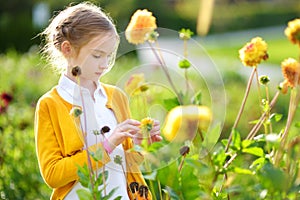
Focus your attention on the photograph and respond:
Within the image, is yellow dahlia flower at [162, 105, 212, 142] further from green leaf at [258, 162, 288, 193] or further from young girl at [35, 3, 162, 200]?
green leaf at [258, 162, 288, 193]

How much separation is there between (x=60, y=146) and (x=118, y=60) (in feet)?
1.57

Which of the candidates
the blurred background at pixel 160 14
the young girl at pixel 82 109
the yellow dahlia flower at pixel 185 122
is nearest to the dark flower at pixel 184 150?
the yellow dahlia flower at pixel 185 122

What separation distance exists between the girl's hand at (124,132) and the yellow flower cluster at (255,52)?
317 mm

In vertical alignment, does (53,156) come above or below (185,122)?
below

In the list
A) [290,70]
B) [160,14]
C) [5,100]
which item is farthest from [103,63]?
[160,14]

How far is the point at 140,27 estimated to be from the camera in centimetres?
194

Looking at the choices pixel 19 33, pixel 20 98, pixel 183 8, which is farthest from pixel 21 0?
pixel 20 98

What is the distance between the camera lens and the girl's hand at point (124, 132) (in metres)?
1.76

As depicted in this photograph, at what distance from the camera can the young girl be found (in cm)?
192

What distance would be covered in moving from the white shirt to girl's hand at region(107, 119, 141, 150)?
0.08 m

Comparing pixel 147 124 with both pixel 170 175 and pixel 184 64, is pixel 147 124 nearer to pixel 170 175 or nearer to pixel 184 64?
pixel 170 175

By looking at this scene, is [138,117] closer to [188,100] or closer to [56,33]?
[188,100]

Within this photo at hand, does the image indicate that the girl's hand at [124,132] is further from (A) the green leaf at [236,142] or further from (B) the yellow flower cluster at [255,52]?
(B) the yellow flower cluster at [255,52]

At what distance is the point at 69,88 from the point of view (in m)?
2.01
